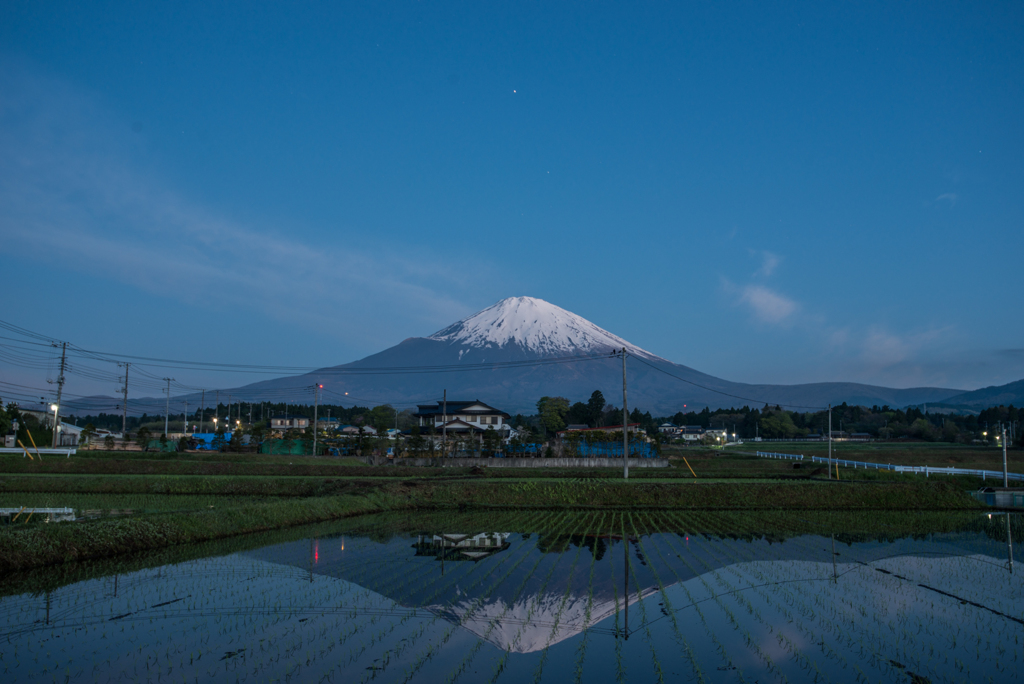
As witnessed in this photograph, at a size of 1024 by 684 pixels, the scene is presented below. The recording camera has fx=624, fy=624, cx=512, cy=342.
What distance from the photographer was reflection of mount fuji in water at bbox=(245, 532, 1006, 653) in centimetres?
955

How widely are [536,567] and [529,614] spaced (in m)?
3.82

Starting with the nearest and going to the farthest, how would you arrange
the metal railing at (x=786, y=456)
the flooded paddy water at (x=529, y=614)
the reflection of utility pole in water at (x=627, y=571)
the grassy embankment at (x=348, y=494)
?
1. the flooded paddy water at (x=529, y=614)
2. the reflection of utility pole in water at (x=627, y=571)
3. the grassy embankment at (x=348, y=494)
4. the metal railing at (x=786, y=456)

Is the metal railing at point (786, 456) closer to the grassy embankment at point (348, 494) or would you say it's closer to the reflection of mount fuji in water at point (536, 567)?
the grassy embankment at point (348, 494)

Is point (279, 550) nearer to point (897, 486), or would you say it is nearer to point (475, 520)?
point (475, 520)

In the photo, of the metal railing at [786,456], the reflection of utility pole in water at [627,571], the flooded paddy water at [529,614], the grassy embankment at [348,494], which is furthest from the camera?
the metal railing at [786,456]

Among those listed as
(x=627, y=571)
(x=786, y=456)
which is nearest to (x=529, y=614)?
(x=627, y=571)

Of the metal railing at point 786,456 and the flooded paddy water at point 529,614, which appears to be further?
the metal railing at point 786,456

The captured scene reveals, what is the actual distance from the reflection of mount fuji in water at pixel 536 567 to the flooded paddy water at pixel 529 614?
0.20 feet

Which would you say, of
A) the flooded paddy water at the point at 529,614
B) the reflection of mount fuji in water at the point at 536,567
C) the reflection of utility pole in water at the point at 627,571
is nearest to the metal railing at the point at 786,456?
the reflection of mount fuji in water at the point at 536,567

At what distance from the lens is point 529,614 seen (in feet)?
32.0

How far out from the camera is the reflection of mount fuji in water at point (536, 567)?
9555mm

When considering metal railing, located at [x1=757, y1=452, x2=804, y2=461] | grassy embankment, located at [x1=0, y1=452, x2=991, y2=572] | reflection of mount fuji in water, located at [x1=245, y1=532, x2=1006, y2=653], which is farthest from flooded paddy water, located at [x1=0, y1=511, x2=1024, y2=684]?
metal railing, located at [x1=757, y1=452, x2=804, y2=461]

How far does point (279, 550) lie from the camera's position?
49.3 ft

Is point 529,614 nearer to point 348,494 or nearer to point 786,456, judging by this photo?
point 348,494
